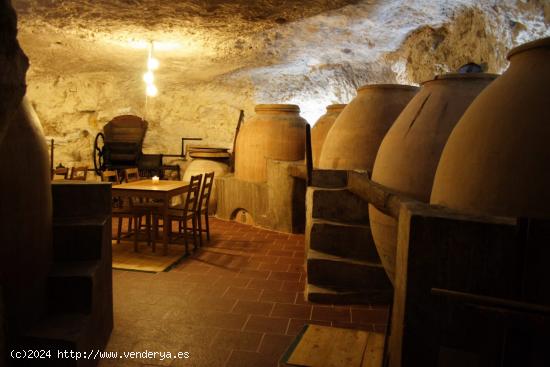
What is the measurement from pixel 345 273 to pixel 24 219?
2.82m

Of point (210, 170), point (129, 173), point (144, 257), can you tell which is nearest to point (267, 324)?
point (144, 257)

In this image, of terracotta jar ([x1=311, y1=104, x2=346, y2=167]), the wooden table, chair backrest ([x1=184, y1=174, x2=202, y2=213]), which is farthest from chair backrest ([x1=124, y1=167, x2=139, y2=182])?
terracotta jar ([x1=311, y1=104, x2=346, y2=167])

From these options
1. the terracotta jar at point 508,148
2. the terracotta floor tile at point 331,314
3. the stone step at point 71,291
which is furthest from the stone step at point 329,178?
the stone step at point 71,291

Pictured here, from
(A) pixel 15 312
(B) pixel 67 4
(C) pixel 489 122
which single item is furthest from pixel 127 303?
(B) pixel 67 4

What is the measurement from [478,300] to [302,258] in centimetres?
407

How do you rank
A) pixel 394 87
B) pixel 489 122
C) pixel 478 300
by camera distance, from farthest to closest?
1. pixel 394 87
2. pixel 489 122
3. pixel 478 300

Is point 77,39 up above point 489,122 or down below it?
above

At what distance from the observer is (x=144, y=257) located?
17.5 ft

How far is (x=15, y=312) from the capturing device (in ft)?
7.24

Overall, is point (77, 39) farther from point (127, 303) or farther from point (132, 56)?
point (127, 303)

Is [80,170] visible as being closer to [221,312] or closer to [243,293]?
[243,293]

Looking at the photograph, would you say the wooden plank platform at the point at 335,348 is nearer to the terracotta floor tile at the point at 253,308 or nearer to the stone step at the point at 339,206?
the terracotta floor tile at the point at 253,308

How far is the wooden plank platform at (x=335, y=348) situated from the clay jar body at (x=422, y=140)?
58 cm

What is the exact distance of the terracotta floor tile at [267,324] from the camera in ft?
11.0
